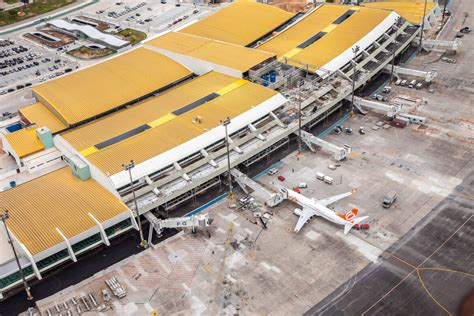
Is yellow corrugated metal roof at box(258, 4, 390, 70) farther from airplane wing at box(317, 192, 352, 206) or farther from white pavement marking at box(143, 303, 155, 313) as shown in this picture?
white pavement marking at box(143, 303, 155, 313)

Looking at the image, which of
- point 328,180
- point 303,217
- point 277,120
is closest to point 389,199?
point 328,180

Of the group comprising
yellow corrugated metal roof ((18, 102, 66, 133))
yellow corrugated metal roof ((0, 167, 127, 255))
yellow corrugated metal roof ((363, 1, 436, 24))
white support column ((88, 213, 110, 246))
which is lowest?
white support column ((88, 213, 110, 246))

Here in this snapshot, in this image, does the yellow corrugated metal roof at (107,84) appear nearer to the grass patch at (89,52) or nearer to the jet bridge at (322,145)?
the grass patch at (89,52)

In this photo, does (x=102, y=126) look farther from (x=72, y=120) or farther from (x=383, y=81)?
(x=383, y=81)

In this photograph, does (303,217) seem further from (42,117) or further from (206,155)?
(42,117)

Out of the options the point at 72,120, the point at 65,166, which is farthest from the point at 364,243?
the point at 72,120

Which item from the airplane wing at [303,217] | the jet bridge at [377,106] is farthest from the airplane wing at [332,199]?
the jet bridge at [377,106]

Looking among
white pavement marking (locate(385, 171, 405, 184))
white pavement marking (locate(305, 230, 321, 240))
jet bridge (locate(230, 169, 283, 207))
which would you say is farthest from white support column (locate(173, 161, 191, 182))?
white pavement marking (locate(385, 171, 405, 184))
